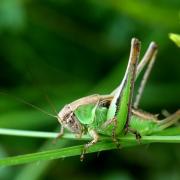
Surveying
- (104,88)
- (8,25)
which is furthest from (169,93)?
(8,25)

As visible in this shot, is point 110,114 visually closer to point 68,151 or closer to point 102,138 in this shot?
point 102,138

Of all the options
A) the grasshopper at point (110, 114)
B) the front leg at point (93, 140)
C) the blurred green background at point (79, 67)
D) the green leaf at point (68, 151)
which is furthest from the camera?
the blurred green background at point (79, 67)

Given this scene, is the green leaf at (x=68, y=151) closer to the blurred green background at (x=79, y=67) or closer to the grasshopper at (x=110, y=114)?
the grasshopper at (x=110, y=114)

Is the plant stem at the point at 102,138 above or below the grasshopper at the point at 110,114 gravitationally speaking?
below

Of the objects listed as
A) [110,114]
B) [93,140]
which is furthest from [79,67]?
[93,140]

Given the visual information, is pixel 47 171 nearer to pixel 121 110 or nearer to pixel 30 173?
pixel 30 173

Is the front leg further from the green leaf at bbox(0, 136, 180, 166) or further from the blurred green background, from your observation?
the blurred green background

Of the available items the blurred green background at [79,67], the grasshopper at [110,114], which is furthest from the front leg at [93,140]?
the blurred green background at [79,67]

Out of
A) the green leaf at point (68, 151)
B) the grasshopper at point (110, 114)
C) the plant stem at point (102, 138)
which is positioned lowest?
the green leaf at point (68, 151)

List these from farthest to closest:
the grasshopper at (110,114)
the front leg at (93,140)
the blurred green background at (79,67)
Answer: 1. the blurred green background at (79,67)
2. the grasshopper at (110,114)
3. the front leg at (93,140)

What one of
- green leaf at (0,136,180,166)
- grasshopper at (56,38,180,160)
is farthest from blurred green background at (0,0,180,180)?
green leaf at (0,136,180,166)
